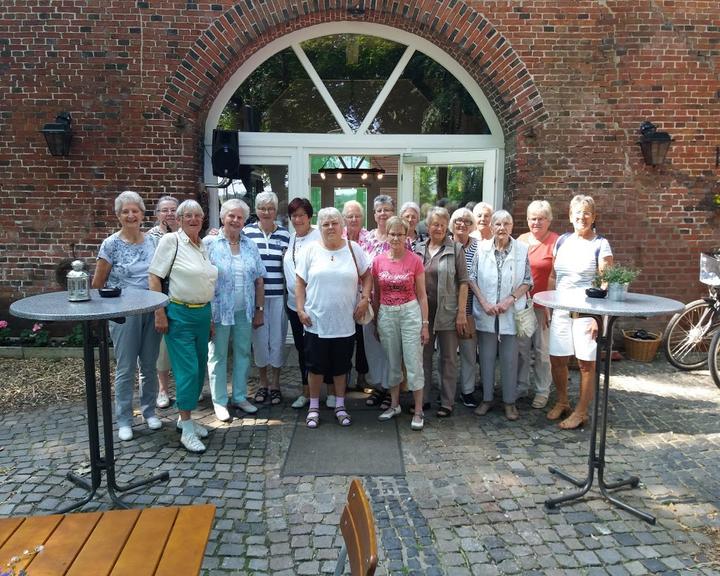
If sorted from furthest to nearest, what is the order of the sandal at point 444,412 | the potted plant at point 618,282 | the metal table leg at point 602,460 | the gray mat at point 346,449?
the sandal at point 444,412
the gray mat at point 346,449
the potted plant at point 618,282
the metal table leg at point 602,460

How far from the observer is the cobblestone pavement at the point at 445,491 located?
2.74m

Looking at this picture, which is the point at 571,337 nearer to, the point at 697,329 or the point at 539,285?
the point at 539,285

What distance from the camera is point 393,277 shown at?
13.6 ft

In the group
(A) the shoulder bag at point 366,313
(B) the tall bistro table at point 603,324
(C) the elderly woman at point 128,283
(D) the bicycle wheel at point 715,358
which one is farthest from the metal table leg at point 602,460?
(C) the elderly woman at point 128,283

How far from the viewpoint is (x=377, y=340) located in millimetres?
4641

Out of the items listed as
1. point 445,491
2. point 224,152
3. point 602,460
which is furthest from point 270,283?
point 602,460

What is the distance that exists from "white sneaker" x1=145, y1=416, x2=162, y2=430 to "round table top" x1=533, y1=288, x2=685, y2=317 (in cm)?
298

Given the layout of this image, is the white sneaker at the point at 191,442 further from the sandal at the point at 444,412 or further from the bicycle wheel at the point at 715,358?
the bicycle wheel at the point at 715,358

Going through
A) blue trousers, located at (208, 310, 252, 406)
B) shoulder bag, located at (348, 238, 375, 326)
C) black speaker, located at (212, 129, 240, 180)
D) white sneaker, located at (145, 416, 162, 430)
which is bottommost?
white sneaker, located at (145, 416, 162, 430)

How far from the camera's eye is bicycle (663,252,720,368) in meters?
5.82

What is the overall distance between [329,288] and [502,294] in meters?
1.42

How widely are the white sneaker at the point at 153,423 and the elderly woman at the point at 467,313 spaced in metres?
2.51

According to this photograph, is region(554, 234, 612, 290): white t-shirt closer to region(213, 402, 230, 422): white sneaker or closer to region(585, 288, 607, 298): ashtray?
region(585, 288, 607, 298): ashtray

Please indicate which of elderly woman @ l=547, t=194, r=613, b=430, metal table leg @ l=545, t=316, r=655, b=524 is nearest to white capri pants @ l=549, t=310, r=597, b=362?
elderly woman @ l=547, t=194, r=613, b=430
